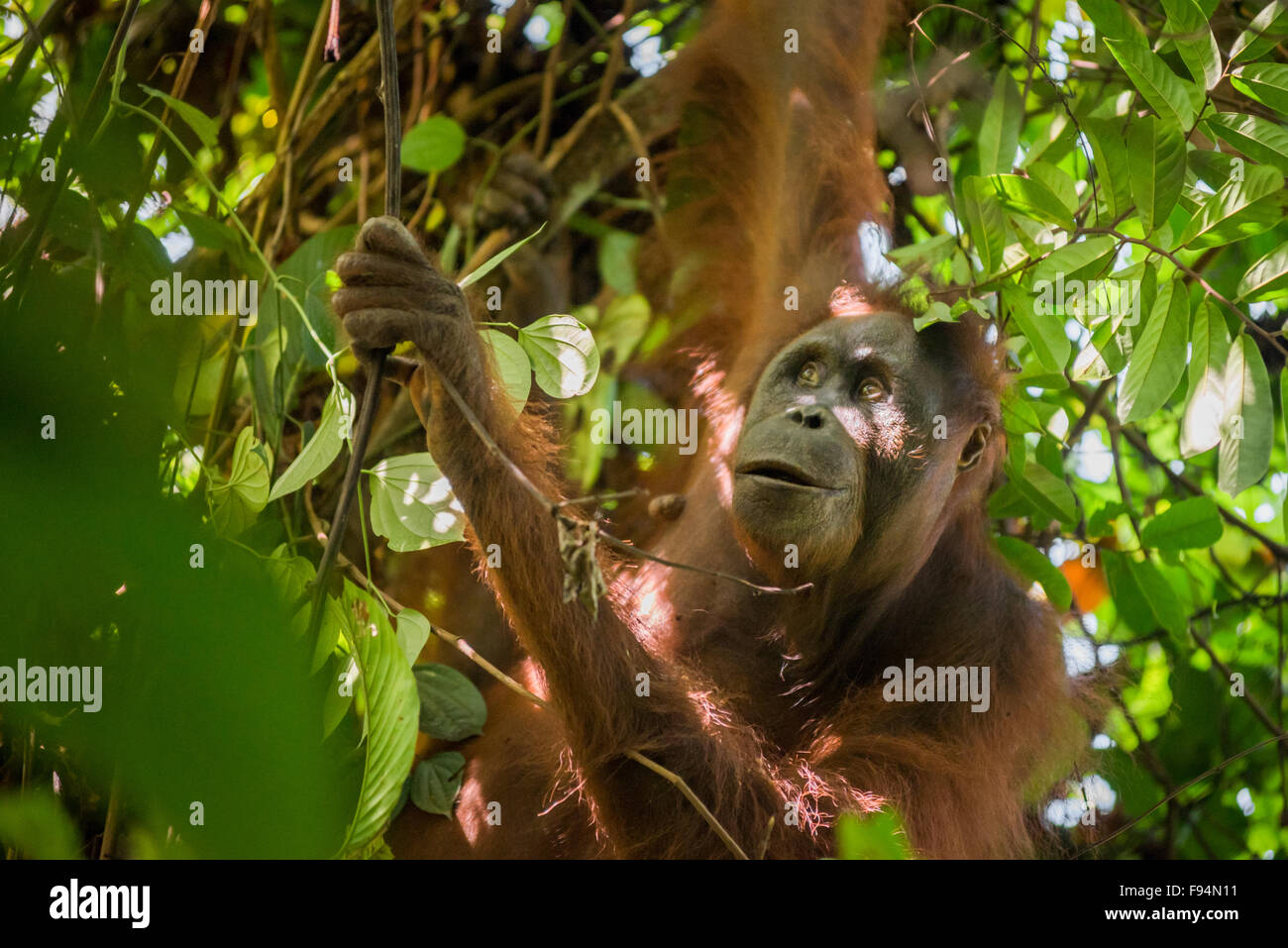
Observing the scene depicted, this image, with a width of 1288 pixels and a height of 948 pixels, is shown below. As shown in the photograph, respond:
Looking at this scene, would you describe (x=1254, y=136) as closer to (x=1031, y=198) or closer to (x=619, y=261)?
(x=1031, y=198)

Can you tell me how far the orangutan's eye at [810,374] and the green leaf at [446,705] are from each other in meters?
1.12

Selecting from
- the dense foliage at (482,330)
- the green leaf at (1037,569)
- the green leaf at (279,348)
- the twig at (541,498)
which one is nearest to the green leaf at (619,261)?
the dense foliage at (482,330)

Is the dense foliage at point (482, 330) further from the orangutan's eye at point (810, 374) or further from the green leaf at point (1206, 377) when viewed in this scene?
the orangutan's eye at point (810, 374)

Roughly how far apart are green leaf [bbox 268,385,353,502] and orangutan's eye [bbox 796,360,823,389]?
1217 mm

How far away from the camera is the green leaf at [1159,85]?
205cm

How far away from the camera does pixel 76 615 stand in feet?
6.07

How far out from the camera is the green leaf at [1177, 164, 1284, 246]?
2.04 metres

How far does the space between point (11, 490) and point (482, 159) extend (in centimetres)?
272

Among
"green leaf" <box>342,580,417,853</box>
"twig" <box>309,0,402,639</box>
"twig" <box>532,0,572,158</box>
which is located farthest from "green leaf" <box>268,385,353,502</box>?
"twig" <box>532,0,572,158</box>

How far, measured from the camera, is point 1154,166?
208 cm

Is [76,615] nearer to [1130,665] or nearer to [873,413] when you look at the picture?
[873,413]

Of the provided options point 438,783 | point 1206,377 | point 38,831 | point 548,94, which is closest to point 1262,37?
point 1206,377

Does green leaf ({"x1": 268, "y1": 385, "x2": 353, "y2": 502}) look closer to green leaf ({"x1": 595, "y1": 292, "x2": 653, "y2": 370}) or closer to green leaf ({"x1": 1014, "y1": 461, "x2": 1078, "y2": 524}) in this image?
green leaf ({"x1": 1014, "y1": 461, "x2": 1078, "y2": 524})
